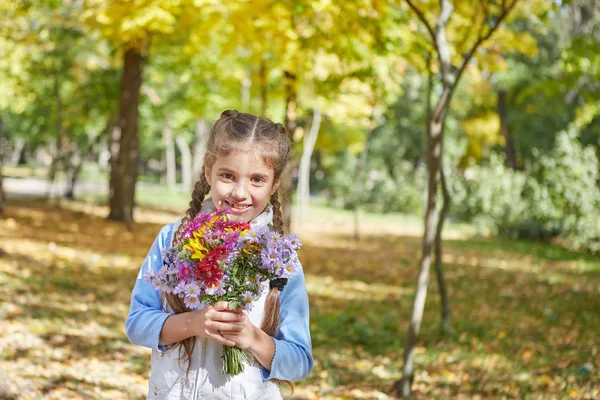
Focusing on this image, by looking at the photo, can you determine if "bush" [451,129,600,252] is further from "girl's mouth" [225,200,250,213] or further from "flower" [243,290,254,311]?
"flower" [243,290,254,311]

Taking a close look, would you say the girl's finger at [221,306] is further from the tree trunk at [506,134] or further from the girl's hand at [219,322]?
the tree trunk at [506,134]

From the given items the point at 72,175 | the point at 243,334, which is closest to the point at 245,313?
the point at 243,334

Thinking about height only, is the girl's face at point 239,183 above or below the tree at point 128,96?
below

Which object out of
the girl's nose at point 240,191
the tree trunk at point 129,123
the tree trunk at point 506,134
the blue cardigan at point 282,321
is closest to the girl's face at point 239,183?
the girl's nose at point 240,191

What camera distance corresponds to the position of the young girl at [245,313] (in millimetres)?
1895

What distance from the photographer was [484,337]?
7090 millimetres

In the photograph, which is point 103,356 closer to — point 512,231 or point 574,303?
point 574,303

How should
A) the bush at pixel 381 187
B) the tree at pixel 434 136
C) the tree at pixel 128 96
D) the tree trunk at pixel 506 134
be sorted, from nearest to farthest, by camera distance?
1. the tree at pixel 434 136
2. the tree at pixel 128 96
3. the tree trunk at pixel 506 134
4. the bush at pixel 381 187

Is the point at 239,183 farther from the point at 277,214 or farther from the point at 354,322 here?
the point at 354,322

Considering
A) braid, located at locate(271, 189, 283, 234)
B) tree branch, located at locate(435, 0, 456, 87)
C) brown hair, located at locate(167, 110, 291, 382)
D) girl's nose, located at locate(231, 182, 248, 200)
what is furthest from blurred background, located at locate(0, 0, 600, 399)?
girl's nose, located at locate(231, 182, 248, 200)

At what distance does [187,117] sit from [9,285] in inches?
744

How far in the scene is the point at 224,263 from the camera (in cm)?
168

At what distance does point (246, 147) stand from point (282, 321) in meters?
0.55

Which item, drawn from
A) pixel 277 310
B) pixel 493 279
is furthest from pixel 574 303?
pixel 277 310
